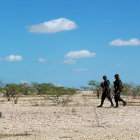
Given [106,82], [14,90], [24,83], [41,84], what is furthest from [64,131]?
[41,84]

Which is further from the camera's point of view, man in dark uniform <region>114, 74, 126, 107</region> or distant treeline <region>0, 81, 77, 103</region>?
distant treeline <region>0, 81, 77, 103</region>

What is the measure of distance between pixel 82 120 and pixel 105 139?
4.11 meters

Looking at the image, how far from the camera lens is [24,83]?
1470 inches

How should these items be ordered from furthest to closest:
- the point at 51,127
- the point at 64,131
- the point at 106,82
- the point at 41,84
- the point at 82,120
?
the point at 41,84 < the point at 106,82 < the point at 82,120 < the point at 51,127 < the point at 64,131

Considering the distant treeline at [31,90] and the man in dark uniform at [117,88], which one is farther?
the distant treeline at [31,90]

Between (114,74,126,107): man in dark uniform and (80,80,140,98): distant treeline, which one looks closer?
(114,74,126,107): man in dark uniform

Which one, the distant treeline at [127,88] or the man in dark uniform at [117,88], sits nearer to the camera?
the man in dark uniform at [117,88]

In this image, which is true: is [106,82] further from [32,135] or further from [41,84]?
[41,84]

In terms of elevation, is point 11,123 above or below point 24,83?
below

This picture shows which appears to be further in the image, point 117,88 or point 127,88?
point 127,88

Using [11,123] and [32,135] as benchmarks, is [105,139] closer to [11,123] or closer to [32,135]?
[32,135]

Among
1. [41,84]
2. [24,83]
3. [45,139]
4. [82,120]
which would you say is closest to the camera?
[45,139]

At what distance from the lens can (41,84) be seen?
41.0 m

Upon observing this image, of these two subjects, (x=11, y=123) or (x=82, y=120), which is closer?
(x=11, y=123)
